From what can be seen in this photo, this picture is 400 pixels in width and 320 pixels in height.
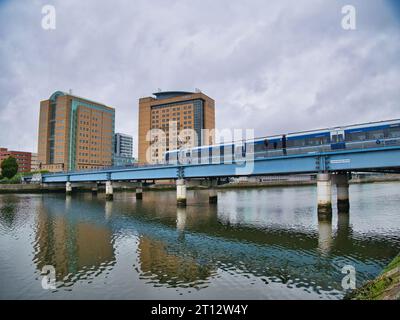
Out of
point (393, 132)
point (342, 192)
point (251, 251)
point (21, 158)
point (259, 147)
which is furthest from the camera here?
point (21, 158)

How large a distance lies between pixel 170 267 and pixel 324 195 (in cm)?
2202

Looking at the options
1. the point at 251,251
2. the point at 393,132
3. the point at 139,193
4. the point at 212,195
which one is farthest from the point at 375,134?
the point at 139,193

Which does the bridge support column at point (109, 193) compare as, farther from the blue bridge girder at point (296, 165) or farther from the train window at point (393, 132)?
the train window at point (393, 132)

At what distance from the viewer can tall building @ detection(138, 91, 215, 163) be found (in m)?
156

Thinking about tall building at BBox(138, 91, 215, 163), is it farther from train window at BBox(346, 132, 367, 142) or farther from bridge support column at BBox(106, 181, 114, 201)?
train window at BBox(346, 132, 367, 142)

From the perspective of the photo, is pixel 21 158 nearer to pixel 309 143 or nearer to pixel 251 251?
pixel 309 143

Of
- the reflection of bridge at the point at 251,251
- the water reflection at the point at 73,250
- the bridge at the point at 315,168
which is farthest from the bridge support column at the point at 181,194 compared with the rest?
the water reflection at the point at 73,250

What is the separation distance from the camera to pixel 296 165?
32938 millimetres

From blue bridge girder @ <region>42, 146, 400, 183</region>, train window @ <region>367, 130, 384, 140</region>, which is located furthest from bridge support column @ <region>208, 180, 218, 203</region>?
train window @ <region>367, 130, 384, 140</region>

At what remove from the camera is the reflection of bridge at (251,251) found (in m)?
13.5

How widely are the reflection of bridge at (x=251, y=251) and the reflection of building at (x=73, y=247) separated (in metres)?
0.62

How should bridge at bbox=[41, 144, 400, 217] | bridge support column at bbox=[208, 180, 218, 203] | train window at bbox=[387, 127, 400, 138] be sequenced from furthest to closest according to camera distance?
bridge support column at bbox=[208, 180, 218, 203]
bridge at bbox=[41, 144, 400, 217]
train window at bbox=[387, 127, 400, 138]

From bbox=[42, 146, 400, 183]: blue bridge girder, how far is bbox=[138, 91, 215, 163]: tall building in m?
104

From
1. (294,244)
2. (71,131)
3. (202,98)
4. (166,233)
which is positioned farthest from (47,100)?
(294,244)
